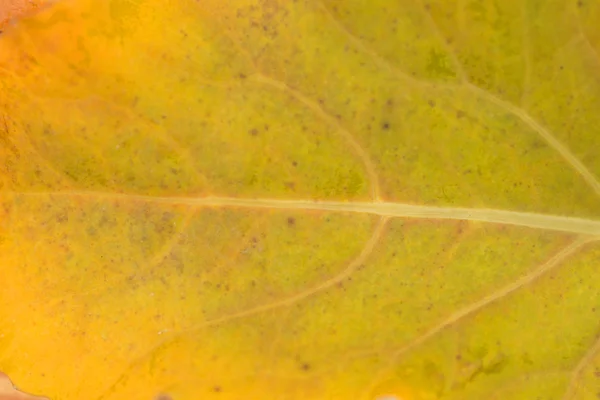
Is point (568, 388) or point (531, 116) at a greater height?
point (531, 116)

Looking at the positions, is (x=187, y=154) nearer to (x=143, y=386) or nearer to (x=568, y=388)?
(x=143, y=386)

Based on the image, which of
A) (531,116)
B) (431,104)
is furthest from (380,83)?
(531,116)

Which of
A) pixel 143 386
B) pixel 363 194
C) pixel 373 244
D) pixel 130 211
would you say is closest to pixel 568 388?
pixel 373 244

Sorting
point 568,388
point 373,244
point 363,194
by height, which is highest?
point 363,194

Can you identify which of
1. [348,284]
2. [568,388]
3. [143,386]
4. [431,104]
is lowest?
[143,386]

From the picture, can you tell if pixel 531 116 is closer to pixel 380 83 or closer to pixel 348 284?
pixel 380 83

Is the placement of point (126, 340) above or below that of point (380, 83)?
below
